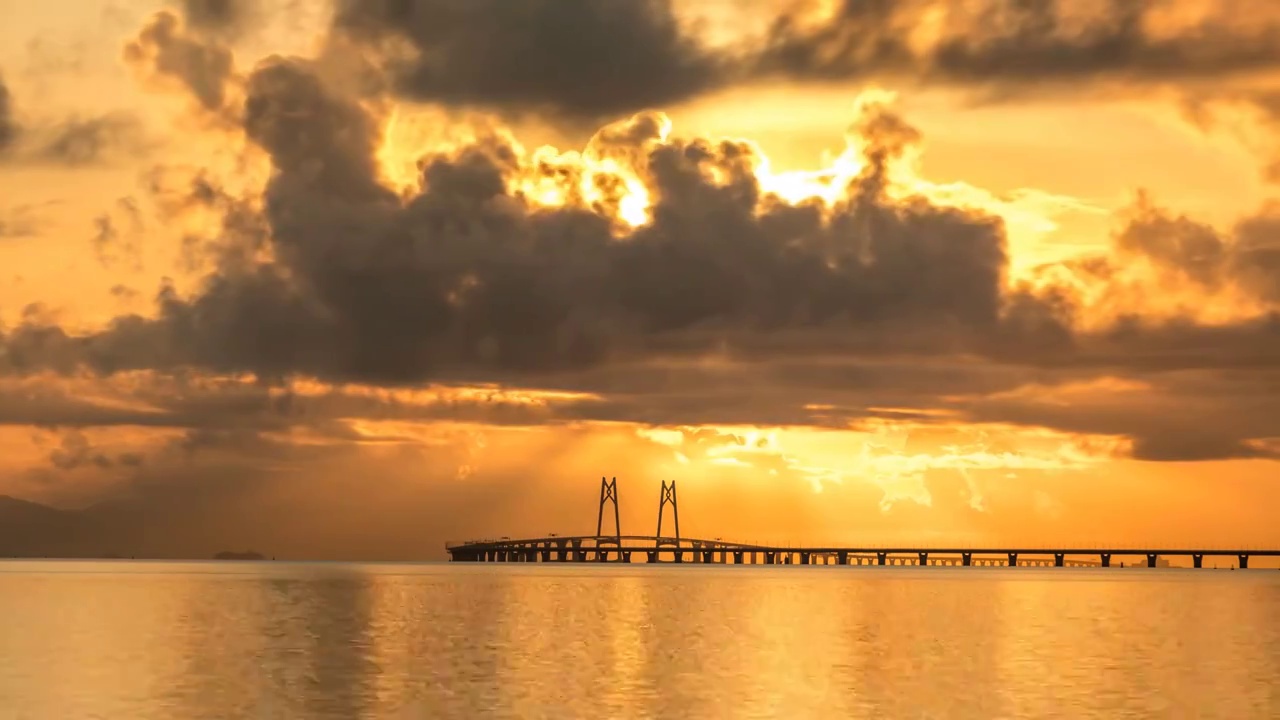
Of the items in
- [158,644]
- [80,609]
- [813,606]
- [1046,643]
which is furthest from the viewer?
[813,606]

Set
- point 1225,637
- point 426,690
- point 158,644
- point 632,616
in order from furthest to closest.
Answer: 1. point 632,616
2. point 1225,637
3. point 158,644
4. point 426,690

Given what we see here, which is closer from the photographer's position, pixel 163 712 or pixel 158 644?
pixel 163 712

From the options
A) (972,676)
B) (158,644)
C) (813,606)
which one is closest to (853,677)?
(972,676)

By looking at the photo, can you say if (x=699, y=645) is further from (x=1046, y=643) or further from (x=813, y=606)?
(x=813, y=606)

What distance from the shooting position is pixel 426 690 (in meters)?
65.8

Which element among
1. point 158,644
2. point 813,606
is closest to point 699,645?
point 158,644

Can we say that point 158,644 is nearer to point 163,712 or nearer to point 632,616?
point 163,712

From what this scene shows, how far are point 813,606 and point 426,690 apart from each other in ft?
318

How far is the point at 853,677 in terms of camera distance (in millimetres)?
73250

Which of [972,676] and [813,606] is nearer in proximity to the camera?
[972,676]

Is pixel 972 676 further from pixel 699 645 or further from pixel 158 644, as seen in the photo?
pixel 158 644

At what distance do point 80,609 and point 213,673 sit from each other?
7830 cm

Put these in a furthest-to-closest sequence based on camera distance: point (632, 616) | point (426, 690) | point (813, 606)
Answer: point (813, 606)
point (632, 616)
point (426, 690)

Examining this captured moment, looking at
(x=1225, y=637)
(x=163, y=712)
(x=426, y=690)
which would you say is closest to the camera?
(x=163, y=712)
